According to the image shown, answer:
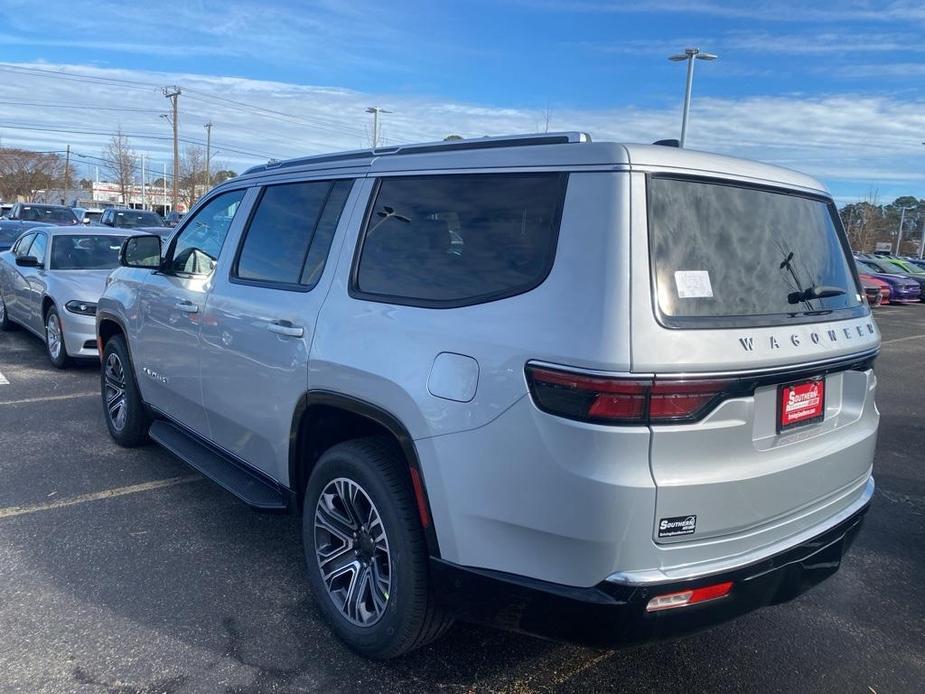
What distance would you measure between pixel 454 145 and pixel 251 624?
2.23 m

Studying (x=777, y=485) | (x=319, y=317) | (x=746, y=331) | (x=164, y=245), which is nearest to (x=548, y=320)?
(x=746, y=331)

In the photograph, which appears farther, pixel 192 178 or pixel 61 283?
pixel 192 178

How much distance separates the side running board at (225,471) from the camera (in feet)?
11.6

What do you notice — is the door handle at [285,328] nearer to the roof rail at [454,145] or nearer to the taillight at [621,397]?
the roof rail at [454,145]

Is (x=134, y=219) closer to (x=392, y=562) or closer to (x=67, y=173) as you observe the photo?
(x=392, y=562)

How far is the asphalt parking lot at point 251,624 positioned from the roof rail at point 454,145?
2.06 metres

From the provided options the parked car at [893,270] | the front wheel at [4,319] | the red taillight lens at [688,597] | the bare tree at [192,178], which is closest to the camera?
the red taillight lens at [688,597]

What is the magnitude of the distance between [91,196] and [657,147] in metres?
90.8

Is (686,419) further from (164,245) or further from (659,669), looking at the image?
(164,245)

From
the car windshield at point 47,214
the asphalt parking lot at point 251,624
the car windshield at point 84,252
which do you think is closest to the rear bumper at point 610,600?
the asphalt parking lot at point 251,624

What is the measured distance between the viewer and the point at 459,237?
2.71 m

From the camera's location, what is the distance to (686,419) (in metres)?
2.19

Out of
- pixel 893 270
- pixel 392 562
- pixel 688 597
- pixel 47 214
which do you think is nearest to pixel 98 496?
pixel 392 562

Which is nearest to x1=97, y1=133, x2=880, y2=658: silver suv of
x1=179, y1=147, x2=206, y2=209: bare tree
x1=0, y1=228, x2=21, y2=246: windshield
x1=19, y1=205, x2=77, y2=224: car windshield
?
x1=0, y1=228, x2=21, y2=246: windshield
